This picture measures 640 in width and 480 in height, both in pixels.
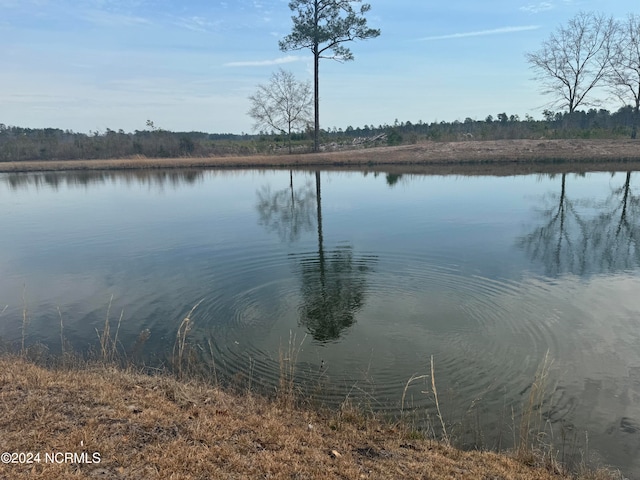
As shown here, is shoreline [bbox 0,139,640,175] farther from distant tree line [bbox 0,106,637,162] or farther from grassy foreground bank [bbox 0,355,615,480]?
grassy foreground bank [bbox 0,355,615,480]

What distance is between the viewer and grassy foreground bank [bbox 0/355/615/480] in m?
3.36

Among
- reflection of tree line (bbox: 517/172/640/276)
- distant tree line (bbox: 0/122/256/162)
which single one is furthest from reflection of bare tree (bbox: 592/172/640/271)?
distant tree line (bbox: 0/122/256/162)

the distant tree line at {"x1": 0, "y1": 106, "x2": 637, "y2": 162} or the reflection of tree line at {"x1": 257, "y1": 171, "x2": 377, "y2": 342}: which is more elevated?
the distant tree line at {"x1": 0, "y1": 106, "x2": 637, "y2": 162}

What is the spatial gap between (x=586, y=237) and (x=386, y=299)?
7533mm

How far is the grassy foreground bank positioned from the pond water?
2.18ft

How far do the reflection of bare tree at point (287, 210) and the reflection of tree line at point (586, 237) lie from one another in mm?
6928

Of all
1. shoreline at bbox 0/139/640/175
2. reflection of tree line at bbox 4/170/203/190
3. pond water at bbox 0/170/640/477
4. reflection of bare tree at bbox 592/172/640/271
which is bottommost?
pond water at bbox 0/170/640/477

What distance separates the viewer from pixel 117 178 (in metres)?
34.0

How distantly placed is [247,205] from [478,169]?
19.4m

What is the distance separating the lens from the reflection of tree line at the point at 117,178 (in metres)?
30.6

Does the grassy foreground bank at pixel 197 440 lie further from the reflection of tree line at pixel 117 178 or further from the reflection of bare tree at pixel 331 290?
the reflection of tree line at pixel 117 178

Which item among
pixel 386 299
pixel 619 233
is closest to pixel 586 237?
pixel 619 233

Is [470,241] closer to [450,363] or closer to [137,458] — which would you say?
[450,363]

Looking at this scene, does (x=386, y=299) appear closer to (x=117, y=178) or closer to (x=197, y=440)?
(x=197, y=440)
